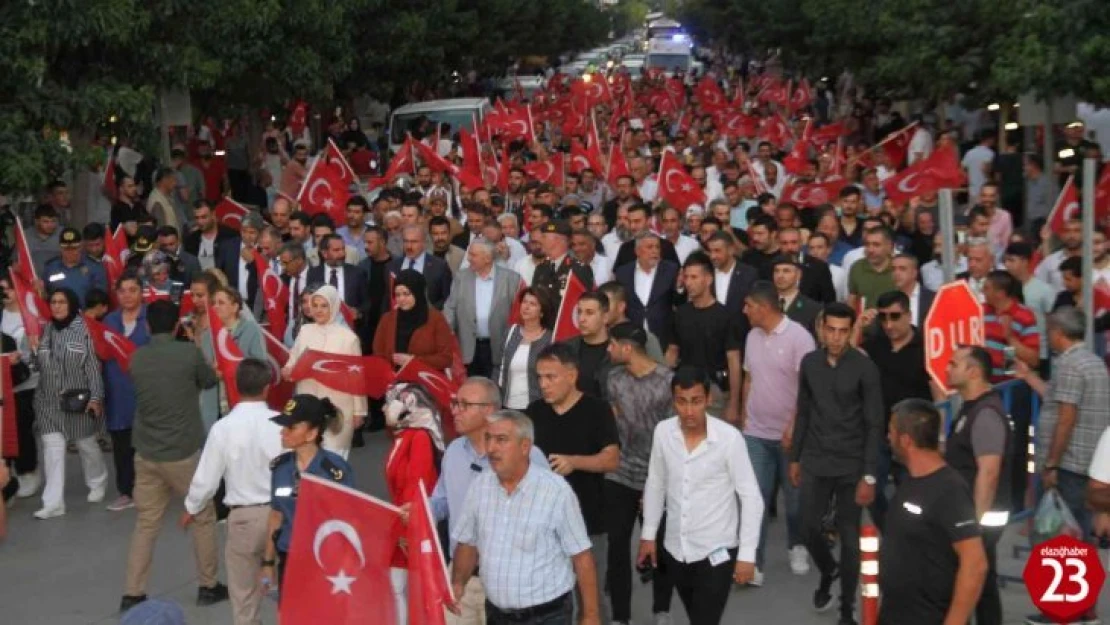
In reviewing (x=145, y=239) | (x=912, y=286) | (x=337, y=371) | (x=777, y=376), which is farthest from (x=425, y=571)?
(x=145, y=239)

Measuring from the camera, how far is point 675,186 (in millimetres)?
19375

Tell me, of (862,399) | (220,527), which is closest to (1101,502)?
(862,399)

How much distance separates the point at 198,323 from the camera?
1248 centimetres

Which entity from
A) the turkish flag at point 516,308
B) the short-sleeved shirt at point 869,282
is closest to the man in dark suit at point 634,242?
the turkish flag at point 516,308

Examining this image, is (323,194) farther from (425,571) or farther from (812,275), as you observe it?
(425,571)

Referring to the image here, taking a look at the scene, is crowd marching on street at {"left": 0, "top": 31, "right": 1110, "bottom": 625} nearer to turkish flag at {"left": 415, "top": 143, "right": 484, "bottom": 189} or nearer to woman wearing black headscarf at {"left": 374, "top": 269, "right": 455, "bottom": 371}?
woman wearing black headscarf at {"left": 374, "top": 269, "right": 455, "bottom": 371}

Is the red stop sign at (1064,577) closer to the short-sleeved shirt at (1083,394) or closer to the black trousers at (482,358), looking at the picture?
the short-sleeved shirt at (1083,394)

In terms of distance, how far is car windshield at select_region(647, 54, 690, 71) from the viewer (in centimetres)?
8006

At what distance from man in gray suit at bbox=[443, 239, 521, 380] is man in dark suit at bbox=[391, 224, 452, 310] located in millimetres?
795

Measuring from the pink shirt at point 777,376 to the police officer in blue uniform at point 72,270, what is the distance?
6185mm

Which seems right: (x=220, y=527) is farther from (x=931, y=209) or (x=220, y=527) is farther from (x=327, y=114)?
(x=327, y=114)

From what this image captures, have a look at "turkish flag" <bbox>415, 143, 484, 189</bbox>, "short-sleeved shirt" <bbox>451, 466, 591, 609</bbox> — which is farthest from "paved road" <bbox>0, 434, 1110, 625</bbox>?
"turkish flag" <bbox>415, 143, 484, 189</bbox>

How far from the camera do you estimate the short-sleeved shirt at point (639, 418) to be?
372 inches

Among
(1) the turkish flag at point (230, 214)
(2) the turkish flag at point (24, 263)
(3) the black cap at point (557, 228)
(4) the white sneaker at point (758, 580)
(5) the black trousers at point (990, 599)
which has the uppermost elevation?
(3) the black cap at point (557, 228)
